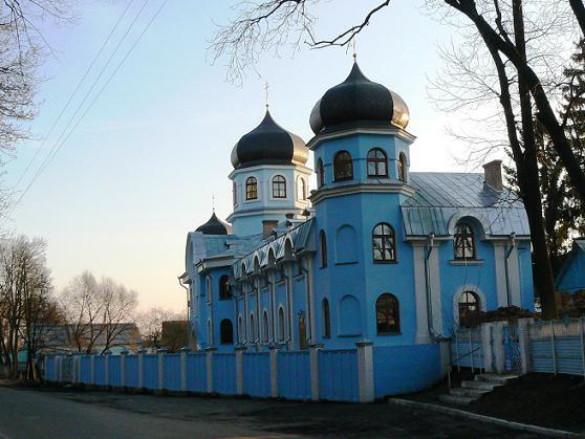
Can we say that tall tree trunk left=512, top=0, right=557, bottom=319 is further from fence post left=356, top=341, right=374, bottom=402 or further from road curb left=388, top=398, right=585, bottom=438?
fence post left=356, top=341, right=374, bottom=402

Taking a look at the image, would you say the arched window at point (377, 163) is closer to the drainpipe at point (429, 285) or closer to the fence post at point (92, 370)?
the drainpipe at point (429, 285)

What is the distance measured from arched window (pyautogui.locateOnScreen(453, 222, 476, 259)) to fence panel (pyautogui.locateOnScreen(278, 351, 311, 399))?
28.6 ft

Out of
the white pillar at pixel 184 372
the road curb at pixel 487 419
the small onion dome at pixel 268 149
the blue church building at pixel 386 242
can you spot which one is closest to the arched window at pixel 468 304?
the blue church building at pixel 386 242

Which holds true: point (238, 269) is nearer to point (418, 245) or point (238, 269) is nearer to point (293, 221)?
point (293, 221)

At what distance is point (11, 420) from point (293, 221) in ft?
73.6

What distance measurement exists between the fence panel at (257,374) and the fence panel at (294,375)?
63 centimetres

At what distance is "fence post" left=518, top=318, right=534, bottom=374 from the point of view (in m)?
17.4

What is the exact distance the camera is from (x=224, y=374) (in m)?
26.6

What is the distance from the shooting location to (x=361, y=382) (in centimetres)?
2095

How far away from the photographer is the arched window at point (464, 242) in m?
29.3

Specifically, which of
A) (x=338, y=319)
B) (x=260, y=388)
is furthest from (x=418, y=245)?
(x=260, y=388)

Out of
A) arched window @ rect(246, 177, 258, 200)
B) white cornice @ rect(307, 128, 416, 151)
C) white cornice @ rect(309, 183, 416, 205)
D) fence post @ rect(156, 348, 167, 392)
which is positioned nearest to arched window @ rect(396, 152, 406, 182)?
white cornice @ rect(309, 183, 416, 205)

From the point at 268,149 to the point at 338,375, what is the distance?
2651 cm

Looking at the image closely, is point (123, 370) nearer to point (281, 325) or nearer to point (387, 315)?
point (281, 325)
